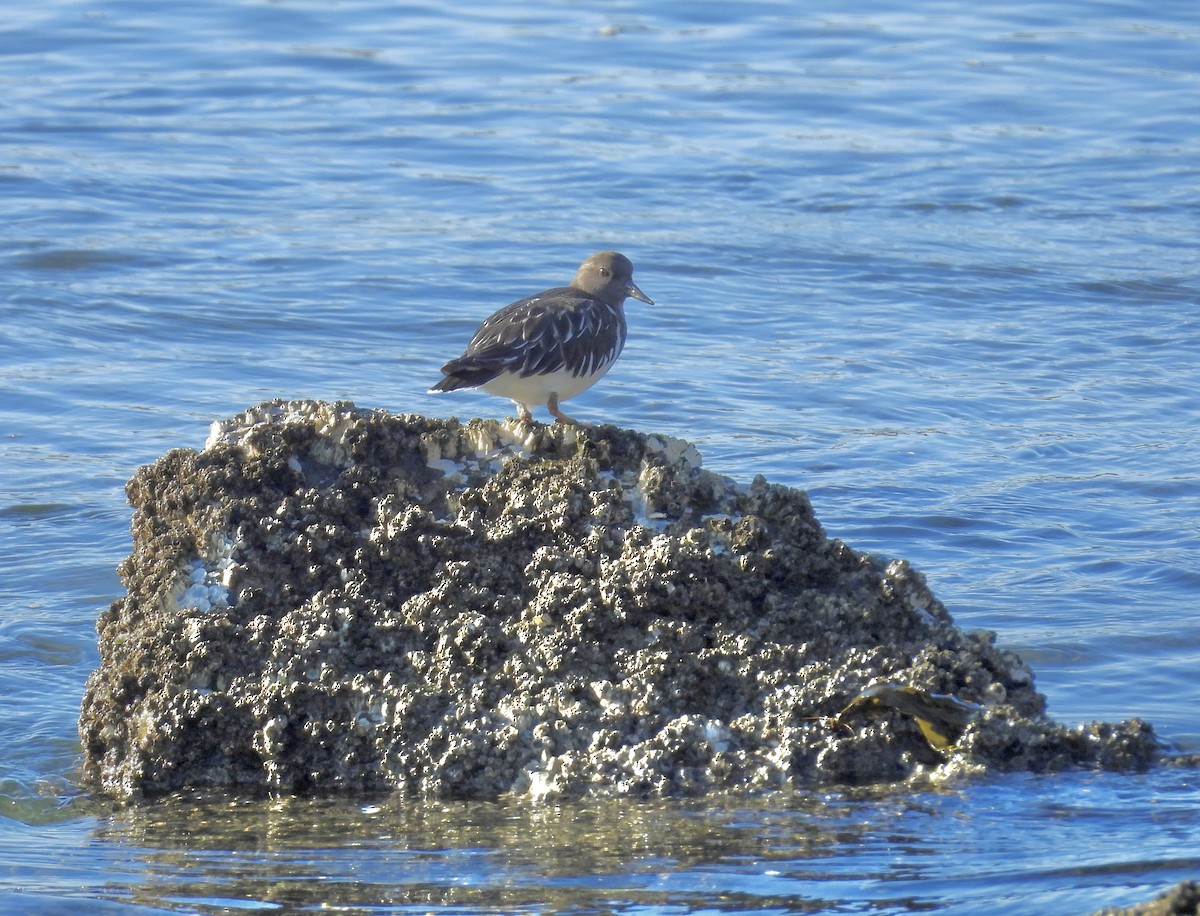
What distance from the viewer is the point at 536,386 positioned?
→ 5223mm

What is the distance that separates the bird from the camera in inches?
200

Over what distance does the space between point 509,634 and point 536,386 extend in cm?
135

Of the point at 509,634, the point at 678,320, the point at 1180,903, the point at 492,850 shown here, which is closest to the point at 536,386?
the point at 509,634

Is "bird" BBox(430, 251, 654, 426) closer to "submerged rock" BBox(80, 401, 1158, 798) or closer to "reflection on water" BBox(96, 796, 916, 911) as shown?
"submerged rock" BBox(80, 401, 1158, 798)

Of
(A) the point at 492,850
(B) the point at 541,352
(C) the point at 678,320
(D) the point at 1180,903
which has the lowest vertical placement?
(A) the point at 492,850

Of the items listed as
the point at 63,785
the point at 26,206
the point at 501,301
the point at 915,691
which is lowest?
the point at 63,785

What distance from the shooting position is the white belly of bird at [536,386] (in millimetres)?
5156

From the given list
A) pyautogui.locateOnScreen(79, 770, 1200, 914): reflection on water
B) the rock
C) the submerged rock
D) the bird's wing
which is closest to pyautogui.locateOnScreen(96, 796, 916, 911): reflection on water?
pyautogui.locateOnScreen(79, 770, 1200, 914): reflection on water

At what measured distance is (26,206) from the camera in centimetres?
1148

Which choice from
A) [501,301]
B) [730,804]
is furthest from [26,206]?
[730,804]

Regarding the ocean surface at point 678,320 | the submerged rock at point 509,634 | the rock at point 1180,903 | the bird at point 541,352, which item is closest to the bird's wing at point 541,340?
the bird at point 541,352

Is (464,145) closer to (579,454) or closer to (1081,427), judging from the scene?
(1081,427)

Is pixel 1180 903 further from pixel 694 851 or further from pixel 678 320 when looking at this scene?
pixel 678 320

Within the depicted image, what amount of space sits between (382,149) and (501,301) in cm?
348
